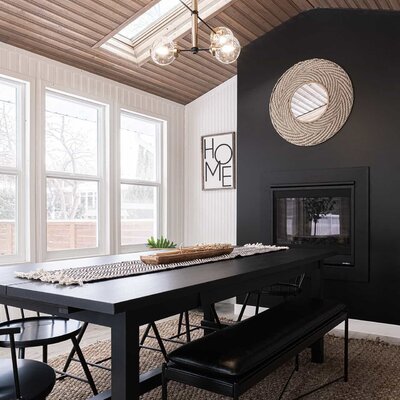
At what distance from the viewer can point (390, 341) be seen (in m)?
3.91

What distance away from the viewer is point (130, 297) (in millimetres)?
1551

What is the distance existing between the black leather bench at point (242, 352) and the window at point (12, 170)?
2.53m

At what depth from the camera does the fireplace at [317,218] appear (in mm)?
4355

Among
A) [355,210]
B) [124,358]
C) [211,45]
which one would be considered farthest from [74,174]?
[124,358]

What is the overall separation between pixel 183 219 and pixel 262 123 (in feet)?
6.00

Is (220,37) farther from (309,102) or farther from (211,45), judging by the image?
(309,102)

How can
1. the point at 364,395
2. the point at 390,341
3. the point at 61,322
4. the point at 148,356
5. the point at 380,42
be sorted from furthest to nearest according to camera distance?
the point at 380,42
the point at 390,341
the point at 148,356
the point at 364,395
the point at 61,322

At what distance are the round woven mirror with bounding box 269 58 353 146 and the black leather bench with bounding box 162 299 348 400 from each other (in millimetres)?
2313

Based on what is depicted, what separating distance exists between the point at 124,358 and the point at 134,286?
0.29 m

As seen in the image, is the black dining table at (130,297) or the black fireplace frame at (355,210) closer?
the black dining table at (130,297)

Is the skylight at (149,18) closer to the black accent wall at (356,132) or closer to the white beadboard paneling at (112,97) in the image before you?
the white beadboard paneling at (112,97)

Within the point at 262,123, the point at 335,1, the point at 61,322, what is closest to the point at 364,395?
the point at 61,322

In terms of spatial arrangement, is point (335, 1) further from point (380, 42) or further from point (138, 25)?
point (138, 25)

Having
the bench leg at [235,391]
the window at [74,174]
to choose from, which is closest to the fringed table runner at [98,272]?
the bench leg at [235,391]
